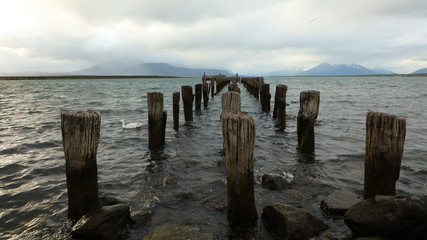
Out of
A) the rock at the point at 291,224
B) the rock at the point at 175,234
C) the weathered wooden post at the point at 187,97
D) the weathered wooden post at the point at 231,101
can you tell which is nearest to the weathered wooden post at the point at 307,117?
the weathered wooden post at the point at 231,101

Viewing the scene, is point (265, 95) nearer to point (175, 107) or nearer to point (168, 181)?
point (175, 107)

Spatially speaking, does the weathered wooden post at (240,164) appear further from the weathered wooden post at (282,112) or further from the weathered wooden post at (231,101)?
the weathered wooden post at (282,112)

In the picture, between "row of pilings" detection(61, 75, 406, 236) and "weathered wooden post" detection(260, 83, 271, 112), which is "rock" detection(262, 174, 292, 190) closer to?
"row of pilings" detection(61, 75, 406, 236)

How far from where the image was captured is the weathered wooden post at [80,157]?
12.8ft

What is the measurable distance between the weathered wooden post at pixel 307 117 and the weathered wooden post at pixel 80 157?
5.71 metres

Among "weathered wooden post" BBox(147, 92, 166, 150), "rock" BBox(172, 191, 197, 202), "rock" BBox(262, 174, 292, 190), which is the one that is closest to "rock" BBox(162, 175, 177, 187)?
"rock" BBox(172, 191, 197, 202)

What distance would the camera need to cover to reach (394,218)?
3.16 metres

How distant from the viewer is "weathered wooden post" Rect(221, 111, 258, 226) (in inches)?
143

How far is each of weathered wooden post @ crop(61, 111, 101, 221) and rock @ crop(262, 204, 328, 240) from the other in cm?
298

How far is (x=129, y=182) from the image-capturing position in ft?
20.0

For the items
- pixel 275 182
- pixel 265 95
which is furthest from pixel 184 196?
pixel 265 95

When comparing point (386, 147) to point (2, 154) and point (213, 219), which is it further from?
point (2, 154)

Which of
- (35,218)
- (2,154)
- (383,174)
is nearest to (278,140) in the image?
(383,174)

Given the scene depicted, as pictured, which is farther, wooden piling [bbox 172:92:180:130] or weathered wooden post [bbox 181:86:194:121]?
weathered wooden post [bbox 181:86:194:121]
